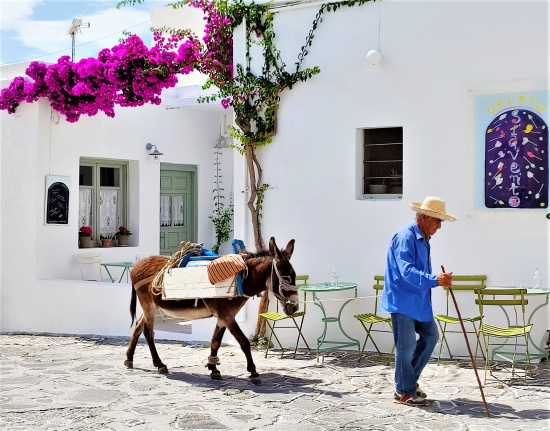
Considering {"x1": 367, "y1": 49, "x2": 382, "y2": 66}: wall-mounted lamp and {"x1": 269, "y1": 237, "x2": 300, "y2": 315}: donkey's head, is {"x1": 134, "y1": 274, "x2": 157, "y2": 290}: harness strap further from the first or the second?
{"x1": 367, "y1": 49, "x2": 382, "y2": 66}: wall-mounted lamp

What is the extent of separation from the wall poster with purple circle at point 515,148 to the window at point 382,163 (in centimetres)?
115

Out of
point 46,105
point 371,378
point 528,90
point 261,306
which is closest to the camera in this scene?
point 371,378

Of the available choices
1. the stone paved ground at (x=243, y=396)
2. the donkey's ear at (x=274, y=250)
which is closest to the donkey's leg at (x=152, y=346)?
the stone paved ground at (x=243, y=396)

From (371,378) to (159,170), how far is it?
7.20 meters

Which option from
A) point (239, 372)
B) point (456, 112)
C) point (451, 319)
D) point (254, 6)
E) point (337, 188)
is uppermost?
point (254, 6)

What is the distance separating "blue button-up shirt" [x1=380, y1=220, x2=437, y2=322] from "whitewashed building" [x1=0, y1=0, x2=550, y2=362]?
7.68 ft

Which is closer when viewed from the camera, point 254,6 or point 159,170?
point 254,6

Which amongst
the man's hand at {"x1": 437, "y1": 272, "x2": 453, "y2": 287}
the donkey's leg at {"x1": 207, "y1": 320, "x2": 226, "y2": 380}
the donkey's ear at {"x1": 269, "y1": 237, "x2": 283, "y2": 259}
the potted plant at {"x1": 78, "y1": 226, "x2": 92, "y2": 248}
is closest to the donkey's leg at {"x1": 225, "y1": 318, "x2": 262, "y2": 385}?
the donkey's leg at {"x1": 207, "y1": 320, "x2": 226, "y2": 380}

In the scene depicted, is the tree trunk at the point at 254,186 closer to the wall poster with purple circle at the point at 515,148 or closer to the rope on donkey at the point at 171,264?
the rope on donkey at the point at 171,264

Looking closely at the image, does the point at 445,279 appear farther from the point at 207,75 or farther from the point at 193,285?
the point at 207,75

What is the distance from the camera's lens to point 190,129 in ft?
48.0

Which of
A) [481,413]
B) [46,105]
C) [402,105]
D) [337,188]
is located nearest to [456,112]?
[402,105]

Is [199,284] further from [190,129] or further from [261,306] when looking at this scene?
[190,129]

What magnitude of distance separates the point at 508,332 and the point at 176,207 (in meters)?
8.36
